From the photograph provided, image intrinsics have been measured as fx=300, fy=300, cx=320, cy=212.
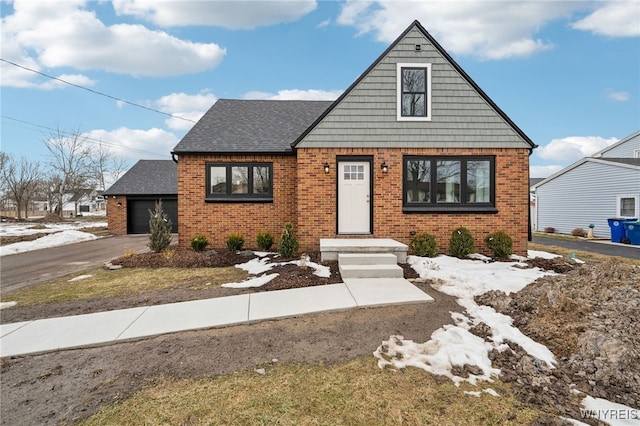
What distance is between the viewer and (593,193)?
1875 cm

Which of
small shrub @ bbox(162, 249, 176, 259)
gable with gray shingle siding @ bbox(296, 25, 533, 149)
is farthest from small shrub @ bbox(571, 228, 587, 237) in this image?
small shrub @ bbox(162, 249, 176, 259)

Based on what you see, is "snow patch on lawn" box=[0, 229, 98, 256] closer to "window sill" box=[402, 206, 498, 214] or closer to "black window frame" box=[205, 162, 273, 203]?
"black window frame" box=[205, 162, 273, 203]

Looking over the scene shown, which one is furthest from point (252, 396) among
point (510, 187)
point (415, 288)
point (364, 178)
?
point (510, 187)

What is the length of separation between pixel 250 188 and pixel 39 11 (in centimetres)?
911

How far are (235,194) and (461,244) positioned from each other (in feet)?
23.7

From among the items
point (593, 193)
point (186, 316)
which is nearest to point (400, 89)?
point (186, 316)

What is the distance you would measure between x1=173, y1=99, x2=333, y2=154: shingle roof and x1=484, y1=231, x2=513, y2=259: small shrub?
6.71 m

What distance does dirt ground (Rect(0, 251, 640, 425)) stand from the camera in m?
2.61

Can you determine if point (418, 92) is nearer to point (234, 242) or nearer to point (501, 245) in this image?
point (501, 245)

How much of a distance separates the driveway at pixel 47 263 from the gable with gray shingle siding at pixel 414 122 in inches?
298

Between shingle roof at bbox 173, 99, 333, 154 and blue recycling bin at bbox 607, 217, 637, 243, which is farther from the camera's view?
blue recycling bin at bbox 607, 217, 637, 243

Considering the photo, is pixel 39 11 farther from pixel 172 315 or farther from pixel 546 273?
pixel 546 273

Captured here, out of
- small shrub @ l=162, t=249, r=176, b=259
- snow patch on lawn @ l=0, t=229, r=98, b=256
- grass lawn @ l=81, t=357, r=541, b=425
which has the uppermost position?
small shrub @ l=162, t=249, r=176, b=259

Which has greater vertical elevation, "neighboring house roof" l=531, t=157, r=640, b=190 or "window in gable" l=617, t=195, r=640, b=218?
"neighboring house roof" l=531, t=157, r=640, b=190
